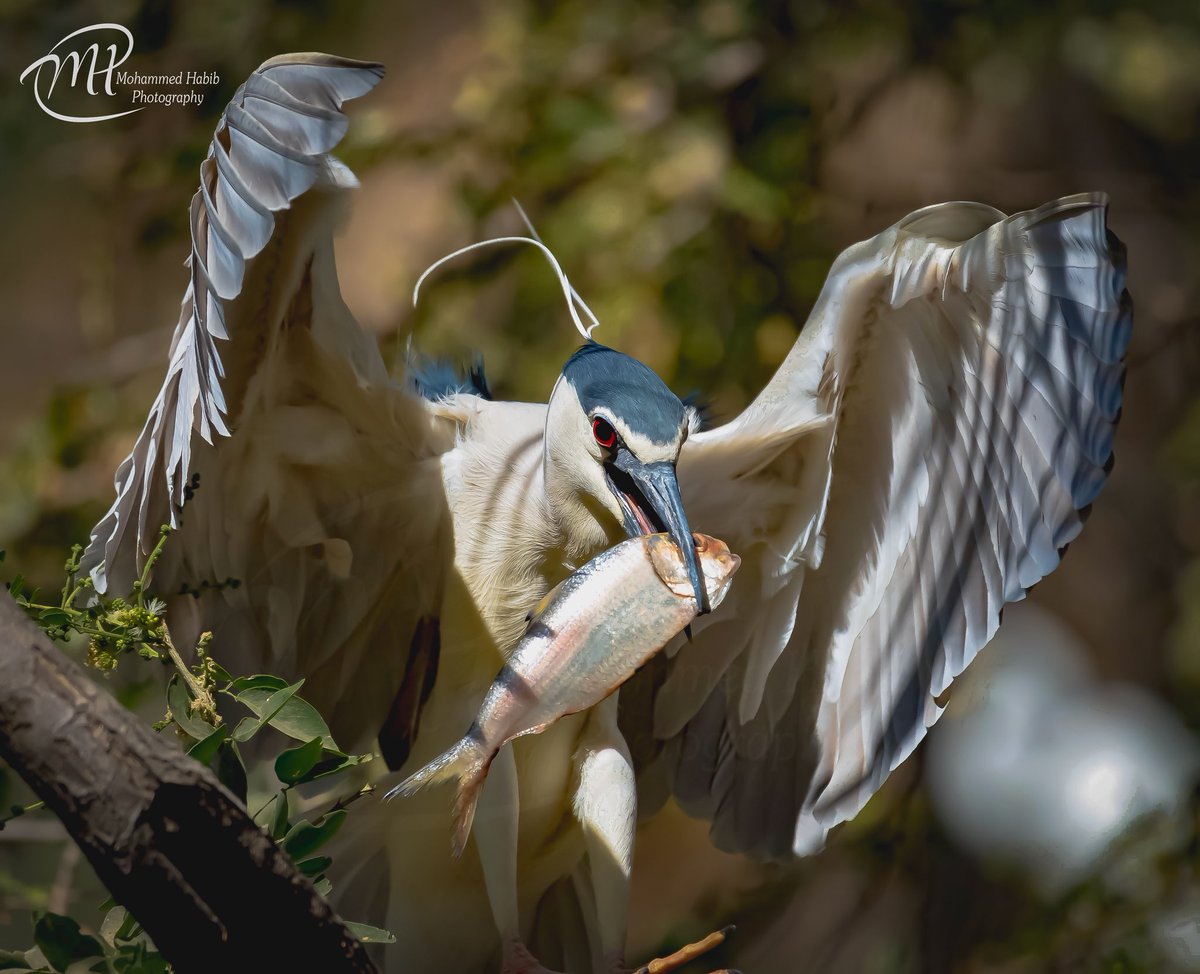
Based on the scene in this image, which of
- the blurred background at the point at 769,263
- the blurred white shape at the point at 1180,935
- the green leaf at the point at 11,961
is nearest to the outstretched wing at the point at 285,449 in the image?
the green leaf at the point at 11,961

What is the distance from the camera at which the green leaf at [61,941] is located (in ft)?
2.67

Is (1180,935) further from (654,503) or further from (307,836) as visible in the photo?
(307,836)

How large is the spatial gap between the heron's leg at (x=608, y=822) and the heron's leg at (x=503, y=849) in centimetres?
7

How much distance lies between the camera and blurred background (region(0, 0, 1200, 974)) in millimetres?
1622

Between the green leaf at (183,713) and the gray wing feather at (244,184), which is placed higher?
the gray wing feather at (244,184)

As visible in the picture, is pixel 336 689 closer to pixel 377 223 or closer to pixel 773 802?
pixel 773 802

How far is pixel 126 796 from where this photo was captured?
0.63 meters

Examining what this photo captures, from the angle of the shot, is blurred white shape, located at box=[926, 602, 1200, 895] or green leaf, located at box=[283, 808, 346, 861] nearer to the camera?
green leaf, located at box=[283, 808, 346, 861]

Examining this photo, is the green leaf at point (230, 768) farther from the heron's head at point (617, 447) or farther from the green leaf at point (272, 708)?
the heron's head at point (617, 447)

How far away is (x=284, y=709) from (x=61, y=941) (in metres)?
0.21
